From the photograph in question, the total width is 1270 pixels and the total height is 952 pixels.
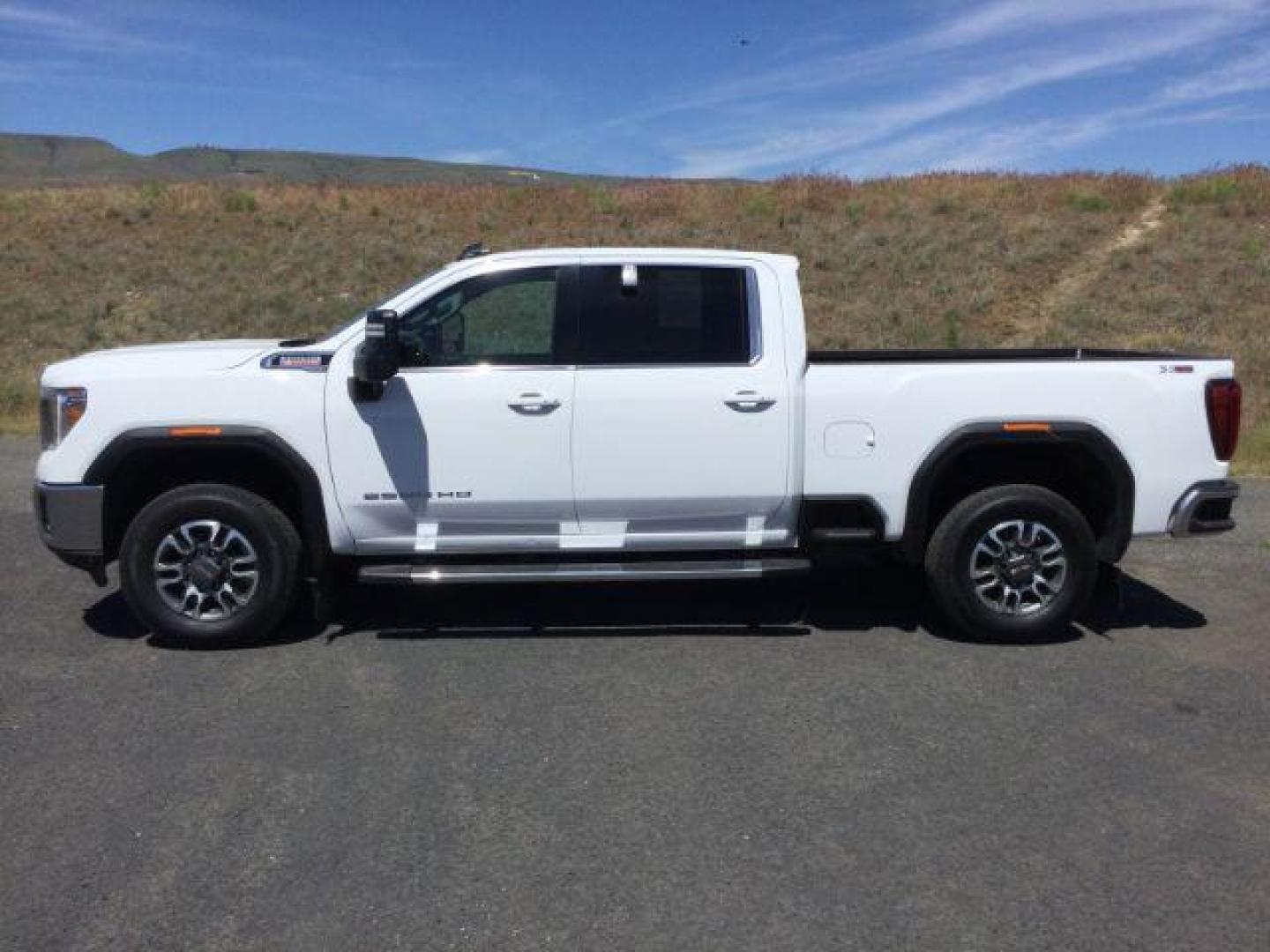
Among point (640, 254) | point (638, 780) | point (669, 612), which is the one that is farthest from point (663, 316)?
point (638, 780)

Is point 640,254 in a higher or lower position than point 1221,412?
higher

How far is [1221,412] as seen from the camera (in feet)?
19.7

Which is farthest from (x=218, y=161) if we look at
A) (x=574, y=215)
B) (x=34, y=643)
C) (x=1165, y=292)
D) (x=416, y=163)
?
(x=34, y=643)

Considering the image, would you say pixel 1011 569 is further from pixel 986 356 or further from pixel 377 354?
pixel 377 354

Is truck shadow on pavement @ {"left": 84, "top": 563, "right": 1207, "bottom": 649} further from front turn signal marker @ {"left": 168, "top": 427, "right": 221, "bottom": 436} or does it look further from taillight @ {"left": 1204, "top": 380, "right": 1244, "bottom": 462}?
front turn signal marker @ {"left": 168, "top": 427, "right": 221, "bottom": 436}

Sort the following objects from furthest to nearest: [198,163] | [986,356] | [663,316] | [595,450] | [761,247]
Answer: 1. [198,163]
2. [761,247]
3. [986,356]
4. [663,316]
5. [595,450]

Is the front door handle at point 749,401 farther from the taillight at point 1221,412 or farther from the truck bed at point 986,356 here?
the taillight at point 1221,412

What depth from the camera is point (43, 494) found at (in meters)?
5.89

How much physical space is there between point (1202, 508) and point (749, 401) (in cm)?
240

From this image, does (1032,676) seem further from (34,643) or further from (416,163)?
(416,163)

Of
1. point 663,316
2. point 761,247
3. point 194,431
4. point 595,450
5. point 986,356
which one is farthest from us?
point 761,247

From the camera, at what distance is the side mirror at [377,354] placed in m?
5.63

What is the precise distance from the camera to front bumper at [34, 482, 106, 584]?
5836 millimetres

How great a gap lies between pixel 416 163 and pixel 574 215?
120550 millimetres
